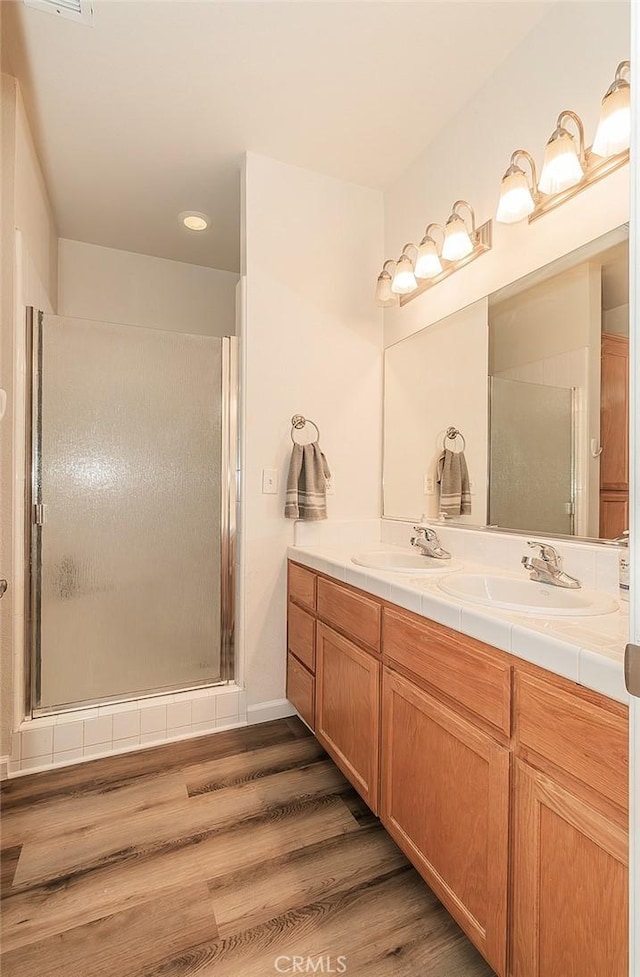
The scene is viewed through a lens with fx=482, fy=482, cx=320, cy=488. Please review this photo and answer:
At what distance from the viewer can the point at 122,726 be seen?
6.68 feet

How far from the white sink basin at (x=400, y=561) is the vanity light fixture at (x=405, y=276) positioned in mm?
1185

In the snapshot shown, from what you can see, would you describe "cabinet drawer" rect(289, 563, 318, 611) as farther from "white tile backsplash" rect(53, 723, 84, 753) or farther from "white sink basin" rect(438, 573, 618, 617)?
"white tile backsplash" rect(53, 723, 84, 753)

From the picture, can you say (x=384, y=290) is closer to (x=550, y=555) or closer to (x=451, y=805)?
(x=550, y=555)

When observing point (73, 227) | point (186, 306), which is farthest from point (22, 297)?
point (186, 306)

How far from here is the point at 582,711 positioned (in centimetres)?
83

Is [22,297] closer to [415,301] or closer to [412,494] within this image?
[415,301]

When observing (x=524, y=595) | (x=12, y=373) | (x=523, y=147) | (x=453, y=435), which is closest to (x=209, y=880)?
(x=524, y=595)

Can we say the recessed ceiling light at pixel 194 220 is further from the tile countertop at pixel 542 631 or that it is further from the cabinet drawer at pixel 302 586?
the tile countertop at pixel 542 631

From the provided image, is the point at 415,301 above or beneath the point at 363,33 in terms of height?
beneath

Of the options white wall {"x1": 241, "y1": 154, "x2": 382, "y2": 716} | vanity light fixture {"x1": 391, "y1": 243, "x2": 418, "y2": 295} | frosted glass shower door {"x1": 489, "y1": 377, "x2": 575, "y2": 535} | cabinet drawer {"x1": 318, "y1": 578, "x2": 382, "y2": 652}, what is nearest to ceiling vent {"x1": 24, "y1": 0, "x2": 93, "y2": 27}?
white wall {"x1": 241, "y1": 154, "x2": 382, "y2": 716}

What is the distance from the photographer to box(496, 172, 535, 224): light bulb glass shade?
60.7 inches

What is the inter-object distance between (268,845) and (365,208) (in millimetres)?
2768

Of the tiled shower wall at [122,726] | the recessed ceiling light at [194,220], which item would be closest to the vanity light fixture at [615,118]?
the recessed ceiling light at [194,220]

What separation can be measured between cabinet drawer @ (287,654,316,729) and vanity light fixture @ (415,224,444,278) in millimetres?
1765
